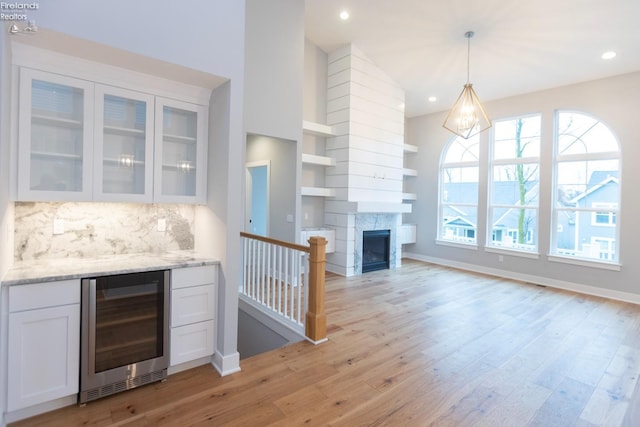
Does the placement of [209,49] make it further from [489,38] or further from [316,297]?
[489,38]

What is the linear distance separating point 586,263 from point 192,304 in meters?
6.01

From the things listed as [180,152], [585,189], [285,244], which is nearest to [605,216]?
[585,189]

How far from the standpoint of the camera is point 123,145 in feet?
8.12

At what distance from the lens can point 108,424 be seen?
1.98m

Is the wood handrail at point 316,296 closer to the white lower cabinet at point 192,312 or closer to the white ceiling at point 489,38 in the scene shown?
the white lower cabinet at point 192,312

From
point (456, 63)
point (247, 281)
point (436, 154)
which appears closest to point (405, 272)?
point (436, 154)

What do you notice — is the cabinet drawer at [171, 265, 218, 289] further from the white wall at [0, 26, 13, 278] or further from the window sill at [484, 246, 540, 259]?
the window sill at [484, 246, 540, 259]

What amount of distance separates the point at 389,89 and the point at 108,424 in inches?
252

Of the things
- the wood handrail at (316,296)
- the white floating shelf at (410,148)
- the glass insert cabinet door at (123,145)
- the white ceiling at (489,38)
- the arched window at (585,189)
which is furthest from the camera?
the white floating shelf at (410,148)

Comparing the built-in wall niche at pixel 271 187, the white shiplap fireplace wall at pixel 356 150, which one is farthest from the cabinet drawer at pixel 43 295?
the white shiplap fireplace wall at pixel 356 150

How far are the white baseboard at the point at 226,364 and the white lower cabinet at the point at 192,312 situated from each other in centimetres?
9

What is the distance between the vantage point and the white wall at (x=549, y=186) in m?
4.85

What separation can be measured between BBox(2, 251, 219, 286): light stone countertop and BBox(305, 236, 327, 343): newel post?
37.7 inches

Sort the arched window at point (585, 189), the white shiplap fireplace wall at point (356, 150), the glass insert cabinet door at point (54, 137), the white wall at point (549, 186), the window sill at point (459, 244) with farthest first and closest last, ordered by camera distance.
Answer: the window sill at point (459, 244) < the white shiplap fireplace wall at point (356, 150) < the arched window at point (585, 189) < the white wall at point (549, 186) < the glass insert cabinet door at point (54, 137)
